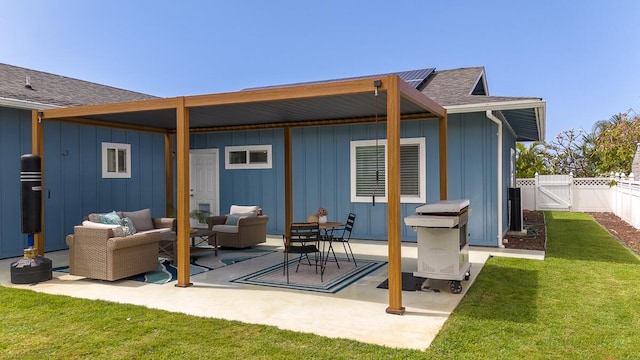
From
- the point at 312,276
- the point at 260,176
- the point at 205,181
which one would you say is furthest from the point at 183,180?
the point at 205,181

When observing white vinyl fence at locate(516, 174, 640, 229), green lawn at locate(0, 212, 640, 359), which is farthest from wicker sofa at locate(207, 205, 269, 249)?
white vinyl fence at locate(516, 174, 640, 229)

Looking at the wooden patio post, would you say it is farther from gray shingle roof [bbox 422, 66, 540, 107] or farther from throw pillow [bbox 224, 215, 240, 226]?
throw pillow [bbox 224, 215, 240, 226]

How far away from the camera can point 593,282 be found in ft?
18.1

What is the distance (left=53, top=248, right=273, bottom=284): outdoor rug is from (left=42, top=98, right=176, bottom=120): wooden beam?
2.19 m

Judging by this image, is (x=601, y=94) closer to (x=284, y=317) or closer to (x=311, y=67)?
(x=311, y=67)

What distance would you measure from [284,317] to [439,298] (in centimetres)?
175

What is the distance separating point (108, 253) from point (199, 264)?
1569mm

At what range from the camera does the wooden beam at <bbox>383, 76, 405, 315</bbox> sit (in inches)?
171

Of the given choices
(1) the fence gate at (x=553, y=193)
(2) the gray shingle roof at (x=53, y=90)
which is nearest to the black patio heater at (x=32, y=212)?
(2) the gray shingle roof at (x=53, y=90)

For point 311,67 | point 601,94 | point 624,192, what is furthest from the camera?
point 601,94

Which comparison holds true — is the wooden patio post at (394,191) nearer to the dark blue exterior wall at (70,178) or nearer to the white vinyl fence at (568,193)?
the dark blue exterior wall at (70,178)

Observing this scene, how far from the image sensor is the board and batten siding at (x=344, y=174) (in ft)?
28.0

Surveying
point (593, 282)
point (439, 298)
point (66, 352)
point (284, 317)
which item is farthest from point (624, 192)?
point (66, 352)

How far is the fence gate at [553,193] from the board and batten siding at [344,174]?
29.6ft
